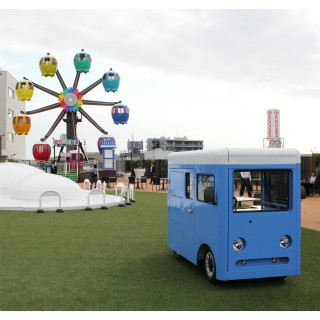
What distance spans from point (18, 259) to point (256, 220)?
4257mm

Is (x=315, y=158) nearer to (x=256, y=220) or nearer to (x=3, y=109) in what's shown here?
(x=256, y=220)

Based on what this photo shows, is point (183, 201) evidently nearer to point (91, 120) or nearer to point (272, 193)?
point (272, 193)

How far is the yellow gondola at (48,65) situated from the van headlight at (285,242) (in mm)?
31393

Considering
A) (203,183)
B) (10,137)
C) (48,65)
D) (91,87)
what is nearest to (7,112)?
(10,137)

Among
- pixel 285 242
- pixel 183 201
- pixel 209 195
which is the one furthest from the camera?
pixel 183 201

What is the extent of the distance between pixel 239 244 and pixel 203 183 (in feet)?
3.44

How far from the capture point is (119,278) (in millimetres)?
6117

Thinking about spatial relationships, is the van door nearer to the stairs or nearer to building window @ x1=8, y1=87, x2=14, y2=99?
the stairs

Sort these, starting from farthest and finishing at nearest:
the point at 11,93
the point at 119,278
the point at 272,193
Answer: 1. the point at 11,93
2. the point at 272,193
3. the point at 119,278

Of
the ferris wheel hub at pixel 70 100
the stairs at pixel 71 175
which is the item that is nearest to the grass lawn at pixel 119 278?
the stairs at pixel 71 175

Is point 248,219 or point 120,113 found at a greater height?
Answer: point 120,113

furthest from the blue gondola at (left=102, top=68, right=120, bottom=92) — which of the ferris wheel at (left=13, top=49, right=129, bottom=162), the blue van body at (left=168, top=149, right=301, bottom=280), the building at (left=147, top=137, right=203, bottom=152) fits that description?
the building at (left=147, top=137, right=203, bottom=152)

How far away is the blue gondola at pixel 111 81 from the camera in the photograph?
112 ft

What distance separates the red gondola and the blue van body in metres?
32.3
